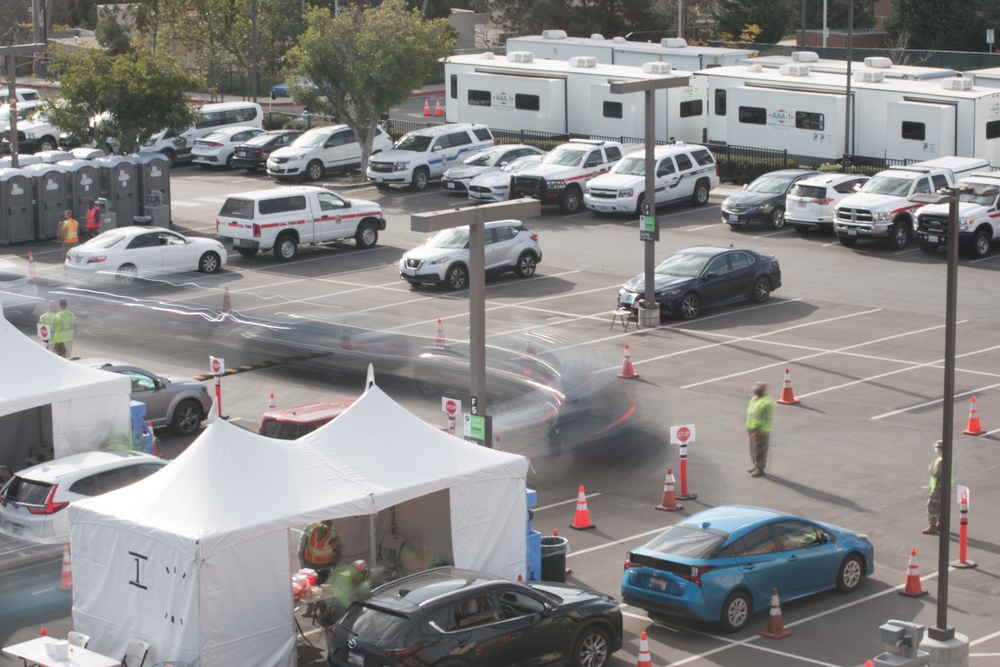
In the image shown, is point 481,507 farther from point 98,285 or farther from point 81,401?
point 98,285

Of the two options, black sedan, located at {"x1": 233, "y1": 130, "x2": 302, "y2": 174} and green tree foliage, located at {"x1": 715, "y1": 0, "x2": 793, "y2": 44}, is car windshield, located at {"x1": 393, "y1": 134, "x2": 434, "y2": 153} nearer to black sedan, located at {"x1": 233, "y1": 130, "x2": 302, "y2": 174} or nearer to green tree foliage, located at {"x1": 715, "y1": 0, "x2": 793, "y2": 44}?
black sedan, located at {"x1": 233, "y1": 130, "x2": 302, "y2": 174}

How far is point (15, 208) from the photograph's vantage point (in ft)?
129

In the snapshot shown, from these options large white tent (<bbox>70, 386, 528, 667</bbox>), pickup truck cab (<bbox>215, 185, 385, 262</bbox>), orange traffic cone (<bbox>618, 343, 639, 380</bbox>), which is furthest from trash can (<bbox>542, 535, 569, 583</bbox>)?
pickup truck cab (<bbox>215, 185, 385, 262</bbox>)

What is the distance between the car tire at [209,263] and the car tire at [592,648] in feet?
75.6

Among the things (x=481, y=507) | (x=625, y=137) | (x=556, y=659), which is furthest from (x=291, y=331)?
(x=625, y=137)

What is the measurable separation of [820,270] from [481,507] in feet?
69.5

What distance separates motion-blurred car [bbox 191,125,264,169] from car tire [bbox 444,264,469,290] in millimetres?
18908

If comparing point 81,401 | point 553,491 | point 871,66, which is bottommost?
point 553,491

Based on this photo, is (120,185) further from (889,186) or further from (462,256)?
(889,186)

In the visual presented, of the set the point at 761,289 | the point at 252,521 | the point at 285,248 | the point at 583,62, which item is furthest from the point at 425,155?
the point at 252,521

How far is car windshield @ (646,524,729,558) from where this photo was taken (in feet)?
51.7

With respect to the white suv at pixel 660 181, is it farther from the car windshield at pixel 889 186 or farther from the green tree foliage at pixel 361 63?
the green tree foliage at pixel 361 63

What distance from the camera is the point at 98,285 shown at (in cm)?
3225

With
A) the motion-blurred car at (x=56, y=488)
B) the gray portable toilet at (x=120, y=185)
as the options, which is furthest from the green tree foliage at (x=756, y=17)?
the motion-blurred car at (x=56, y=488)
